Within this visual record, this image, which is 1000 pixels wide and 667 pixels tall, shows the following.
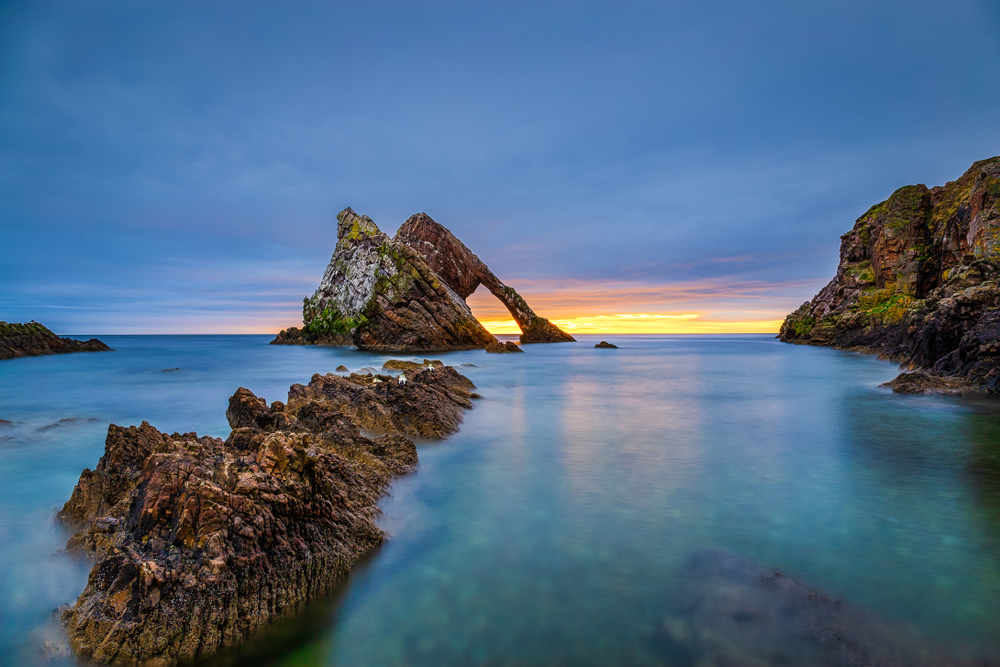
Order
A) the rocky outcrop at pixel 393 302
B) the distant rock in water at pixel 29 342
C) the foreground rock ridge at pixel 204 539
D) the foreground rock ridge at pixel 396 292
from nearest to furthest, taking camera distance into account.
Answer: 1. the foreground rock ridge at pixel 204 539
2. the distant rock in water at pixel 29 342
3. the rocky outcrop at pixel 393 302
4. the foreground rock ridge at pixel 396 292

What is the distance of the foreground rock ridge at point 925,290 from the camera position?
12375 mm

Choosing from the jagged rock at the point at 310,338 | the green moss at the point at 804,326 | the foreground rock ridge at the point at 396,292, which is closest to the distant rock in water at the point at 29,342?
the jagged rock at the point at 310,338

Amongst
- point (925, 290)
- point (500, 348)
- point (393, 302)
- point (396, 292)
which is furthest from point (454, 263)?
point (925, 290)

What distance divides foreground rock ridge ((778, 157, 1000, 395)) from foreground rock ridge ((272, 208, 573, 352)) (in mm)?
27460

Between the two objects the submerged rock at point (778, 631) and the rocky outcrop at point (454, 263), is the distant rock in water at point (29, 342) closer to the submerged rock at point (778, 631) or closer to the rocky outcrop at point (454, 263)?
the rocky outcrop at point (454, 263)

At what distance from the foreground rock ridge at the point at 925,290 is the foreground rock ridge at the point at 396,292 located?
90.1ft

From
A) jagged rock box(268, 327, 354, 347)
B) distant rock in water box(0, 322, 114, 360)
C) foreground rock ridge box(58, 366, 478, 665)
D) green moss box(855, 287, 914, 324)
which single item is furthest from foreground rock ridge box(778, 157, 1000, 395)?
distant rock in water box(0, 322, 114, 360)

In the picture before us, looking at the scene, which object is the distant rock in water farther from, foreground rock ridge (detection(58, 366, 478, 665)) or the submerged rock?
the submerged rock

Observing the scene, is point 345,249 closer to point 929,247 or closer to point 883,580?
point 883,580

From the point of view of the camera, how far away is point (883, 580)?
3.51 meters

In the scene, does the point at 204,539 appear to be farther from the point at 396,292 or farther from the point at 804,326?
the point at 804,326

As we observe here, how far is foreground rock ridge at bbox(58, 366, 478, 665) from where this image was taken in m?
2.55

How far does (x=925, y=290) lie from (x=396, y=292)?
40247mm

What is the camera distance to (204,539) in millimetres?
2809
